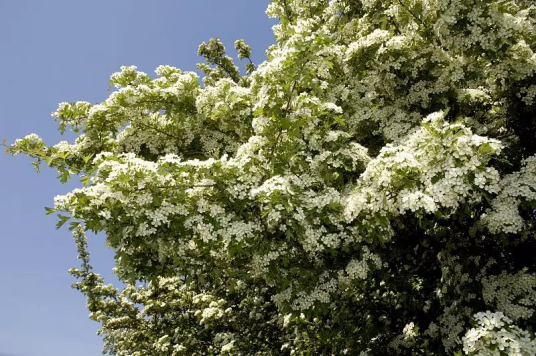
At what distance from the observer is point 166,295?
1473 centimetres

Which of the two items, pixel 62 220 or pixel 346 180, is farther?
pixel 346 180

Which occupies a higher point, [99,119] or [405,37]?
[99,119]

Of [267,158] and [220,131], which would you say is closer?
[267,158]

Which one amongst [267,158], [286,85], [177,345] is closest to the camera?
[286,85]

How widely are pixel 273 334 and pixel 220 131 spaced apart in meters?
6.36

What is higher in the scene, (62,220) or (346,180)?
(62,220)

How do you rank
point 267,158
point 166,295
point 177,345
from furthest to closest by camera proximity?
point 166,295
point 177,345
point 267,158

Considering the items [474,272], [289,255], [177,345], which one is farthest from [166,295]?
[474,272]

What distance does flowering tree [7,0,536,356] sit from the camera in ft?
20.3

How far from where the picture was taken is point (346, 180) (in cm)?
790

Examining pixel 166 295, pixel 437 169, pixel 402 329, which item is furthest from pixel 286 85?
pixel 166 295

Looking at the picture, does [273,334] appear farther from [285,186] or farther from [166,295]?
[285,186]

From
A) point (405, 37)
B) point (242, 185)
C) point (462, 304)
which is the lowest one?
point (462, 304)

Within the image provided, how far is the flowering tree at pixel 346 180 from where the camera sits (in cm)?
620
